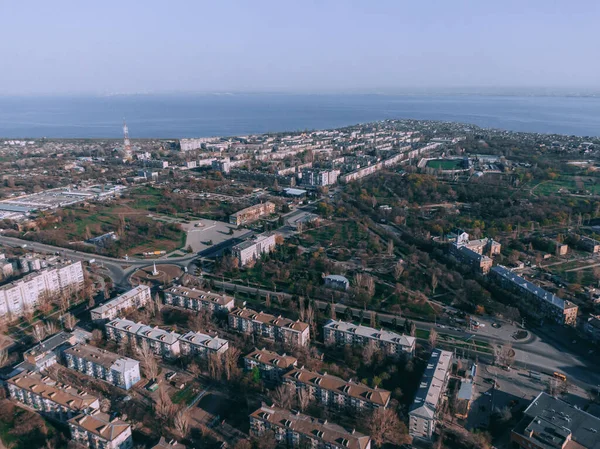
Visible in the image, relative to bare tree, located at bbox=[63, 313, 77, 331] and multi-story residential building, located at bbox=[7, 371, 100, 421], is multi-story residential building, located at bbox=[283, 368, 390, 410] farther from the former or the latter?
bare tree, located at bbox=[63, 313, 77, 331]

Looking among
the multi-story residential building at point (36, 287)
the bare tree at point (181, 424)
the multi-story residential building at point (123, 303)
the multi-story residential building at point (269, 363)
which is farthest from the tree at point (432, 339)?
the multi-story residential building at point (36, 287)

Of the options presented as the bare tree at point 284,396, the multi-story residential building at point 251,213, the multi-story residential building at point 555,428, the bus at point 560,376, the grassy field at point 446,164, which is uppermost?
the grassy field at point 446,164

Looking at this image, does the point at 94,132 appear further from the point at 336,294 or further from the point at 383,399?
the point at 383,399

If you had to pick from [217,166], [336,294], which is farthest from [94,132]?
[336,294]

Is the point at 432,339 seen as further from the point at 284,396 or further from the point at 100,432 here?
the point at 100,432

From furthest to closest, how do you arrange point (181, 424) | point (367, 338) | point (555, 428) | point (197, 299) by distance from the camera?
point (197, 299)
point (367, 338)
point (181, 424)
point (555, 428)

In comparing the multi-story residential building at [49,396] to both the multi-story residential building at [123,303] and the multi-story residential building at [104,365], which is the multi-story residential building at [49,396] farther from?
the multi-story residential building at [123,303]

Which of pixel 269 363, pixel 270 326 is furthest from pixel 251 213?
pixel 269 363
